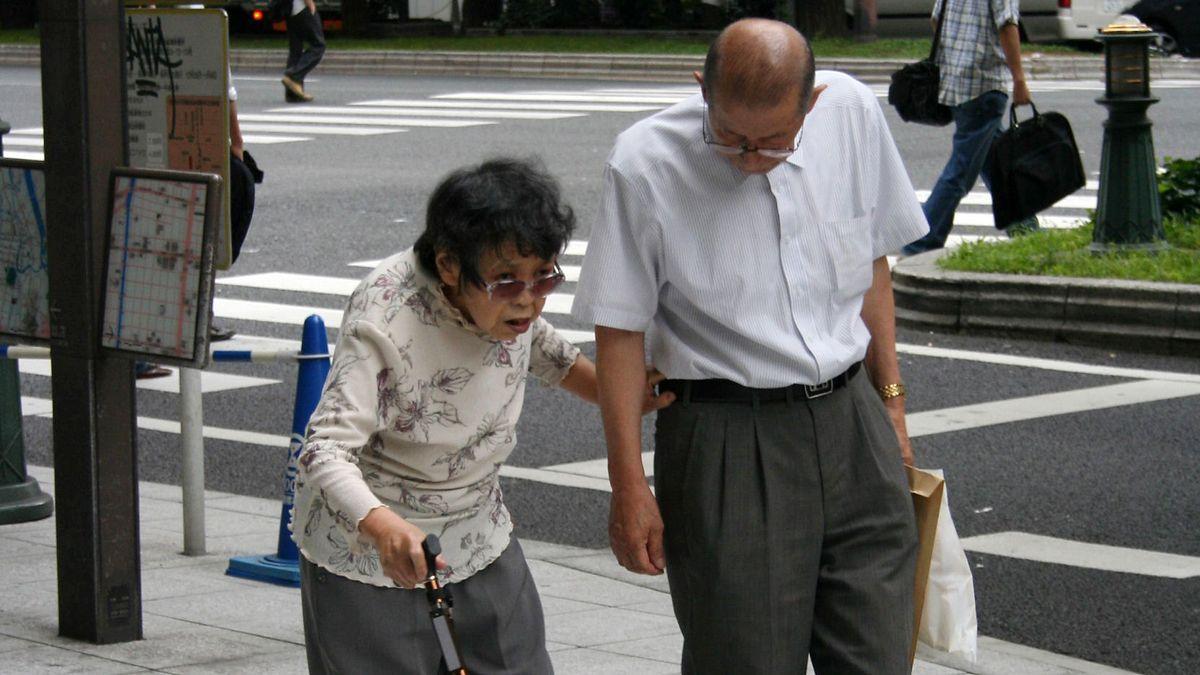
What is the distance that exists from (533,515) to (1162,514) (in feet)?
7.14

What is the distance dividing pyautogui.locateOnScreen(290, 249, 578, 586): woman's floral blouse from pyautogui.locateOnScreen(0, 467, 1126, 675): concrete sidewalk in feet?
3.89

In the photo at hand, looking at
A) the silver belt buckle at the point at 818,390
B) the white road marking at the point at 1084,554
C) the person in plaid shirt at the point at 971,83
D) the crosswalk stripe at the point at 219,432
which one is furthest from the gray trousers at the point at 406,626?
the person in plaid shirt at the point at 971,83

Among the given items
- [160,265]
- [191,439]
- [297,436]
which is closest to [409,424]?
[160,265]

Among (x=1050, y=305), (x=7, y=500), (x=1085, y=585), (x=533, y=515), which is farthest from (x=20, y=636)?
(x=1050, y=305)

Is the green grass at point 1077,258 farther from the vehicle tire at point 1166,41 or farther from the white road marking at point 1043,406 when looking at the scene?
the vehicle tire at point 1166,41

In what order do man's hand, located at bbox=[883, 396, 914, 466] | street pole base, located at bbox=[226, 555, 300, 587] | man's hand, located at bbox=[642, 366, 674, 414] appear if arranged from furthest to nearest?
street pole base, located at bbox=[226, 555, 300, 587], man's hand, located at bbox=[883, 396, 914, 466], man's hand, located at bbox=[642, 366, 674, 414]

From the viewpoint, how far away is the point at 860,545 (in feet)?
11.1

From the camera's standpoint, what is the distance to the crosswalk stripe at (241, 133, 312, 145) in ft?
62.0

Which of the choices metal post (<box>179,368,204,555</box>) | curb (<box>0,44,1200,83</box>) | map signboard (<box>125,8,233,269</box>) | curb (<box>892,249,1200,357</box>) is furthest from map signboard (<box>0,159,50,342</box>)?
curb (<box>0,44,1200,83</box>)

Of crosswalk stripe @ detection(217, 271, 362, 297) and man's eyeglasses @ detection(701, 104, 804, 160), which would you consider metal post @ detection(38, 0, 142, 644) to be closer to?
man's eyeglasses @ detection(701, 104, 804, 160)

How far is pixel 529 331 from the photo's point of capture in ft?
11.0

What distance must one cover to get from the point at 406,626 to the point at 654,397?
0.64 metres

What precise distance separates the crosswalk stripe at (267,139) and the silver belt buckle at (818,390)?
16.0 metres

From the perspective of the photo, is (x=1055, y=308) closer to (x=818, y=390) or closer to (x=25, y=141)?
(x=818, y=390)
